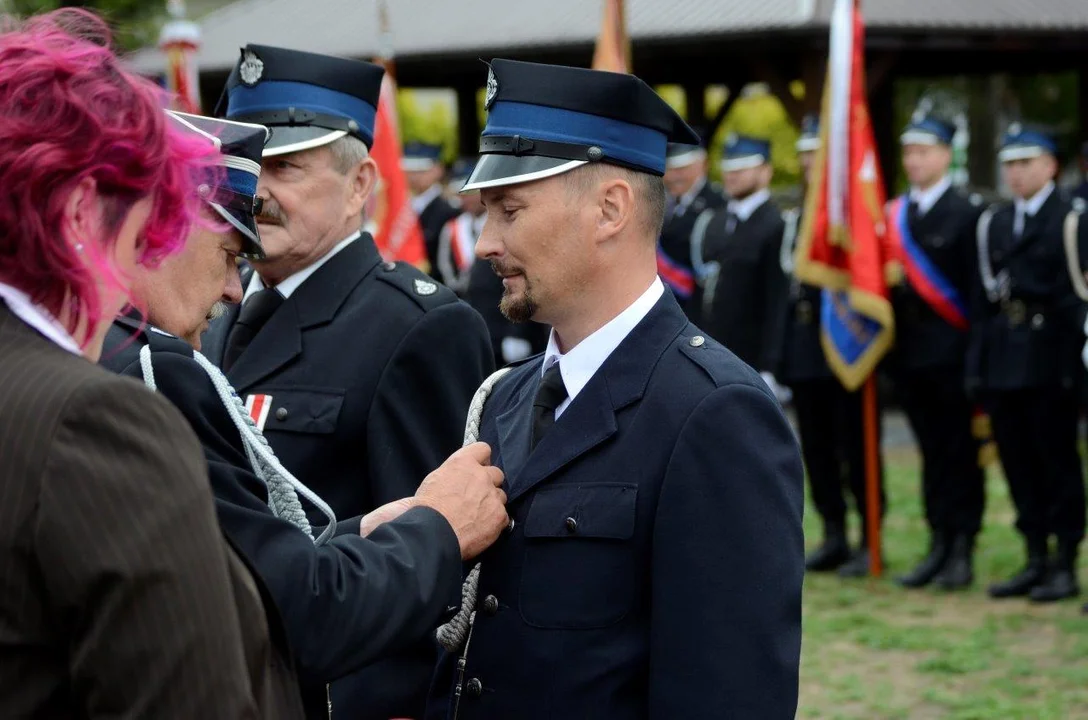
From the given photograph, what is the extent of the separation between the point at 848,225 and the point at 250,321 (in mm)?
5448

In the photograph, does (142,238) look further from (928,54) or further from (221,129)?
(928,54)

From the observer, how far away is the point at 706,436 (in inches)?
89.3

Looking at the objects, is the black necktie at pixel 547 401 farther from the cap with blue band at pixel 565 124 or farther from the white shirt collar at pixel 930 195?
the white shirt collar at pixel 930 195

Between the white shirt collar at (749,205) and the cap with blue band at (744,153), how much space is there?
0.77 feet

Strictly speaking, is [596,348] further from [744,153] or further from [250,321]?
[744,153]

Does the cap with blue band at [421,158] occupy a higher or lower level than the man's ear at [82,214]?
lower

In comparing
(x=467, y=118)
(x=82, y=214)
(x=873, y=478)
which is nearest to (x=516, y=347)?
(x=873, y=478)

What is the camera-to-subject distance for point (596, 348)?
8.27ft

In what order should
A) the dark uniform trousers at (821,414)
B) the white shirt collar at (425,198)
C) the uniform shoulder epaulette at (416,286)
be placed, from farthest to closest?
the white shirt collar at (425,198) < the dark uniform trousers at (821,414) < the uniform shoulder epaulette at (416,286)

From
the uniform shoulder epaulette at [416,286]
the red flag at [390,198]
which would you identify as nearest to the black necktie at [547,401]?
the uniform shoulder epaulette at [416,286]

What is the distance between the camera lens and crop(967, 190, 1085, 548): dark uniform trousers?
7816 mm

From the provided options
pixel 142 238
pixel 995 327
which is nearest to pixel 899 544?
pixel 995 327

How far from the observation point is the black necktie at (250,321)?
3.30 metres

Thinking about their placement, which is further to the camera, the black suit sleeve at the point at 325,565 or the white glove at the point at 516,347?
the white glove at the point at 516,347
